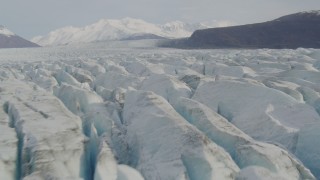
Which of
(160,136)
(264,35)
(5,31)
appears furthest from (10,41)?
(160,136)

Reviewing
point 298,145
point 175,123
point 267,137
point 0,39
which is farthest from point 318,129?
point 0,39

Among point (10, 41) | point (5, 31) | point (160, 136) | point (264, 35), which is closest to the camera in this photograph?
point (160, 136)

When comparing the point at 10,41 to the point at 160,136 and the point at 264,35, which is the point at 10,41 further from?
the point at 160,136

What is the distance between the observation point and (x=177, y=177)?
11.0 feet

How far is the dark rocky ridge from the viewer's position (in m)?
40.1

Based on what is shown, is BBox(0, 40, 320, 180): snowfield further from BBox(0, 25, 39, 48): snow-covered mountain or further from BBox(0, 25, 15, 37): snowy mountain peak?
BBox(0, 25, 15, 37): snowy mountain peak

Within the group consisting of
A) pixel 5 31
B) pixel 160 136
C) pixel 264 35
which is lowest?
pixel 5 31

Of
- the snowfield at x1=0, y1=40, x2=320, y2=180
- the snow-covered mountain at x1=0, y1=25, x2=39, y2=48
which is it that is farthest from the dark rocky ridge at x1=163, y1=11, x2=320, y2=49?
the snow-covered mountain at x1=0, y1=25, x2=39, y2=48

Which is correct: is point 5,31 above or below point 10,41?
above

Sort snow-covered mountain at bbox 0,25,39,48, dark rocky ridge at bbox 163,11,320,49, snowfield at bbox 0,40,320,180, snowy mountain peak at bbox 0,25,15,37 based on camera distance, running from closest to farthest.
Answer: snowfield at bbox 0,40,320,180
dark rocky ridge at bbox 163,11,320,49
snow-covered mountain at bbox 0,25,39,48
snowy mountain peak at bbox 0,25,15,37

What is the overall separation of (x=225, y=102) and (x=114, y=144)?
6.42ft

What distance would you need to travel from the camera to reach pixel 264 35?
42.5 metres

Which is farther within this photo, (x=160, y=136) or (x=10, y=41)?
(x=10, y=41)

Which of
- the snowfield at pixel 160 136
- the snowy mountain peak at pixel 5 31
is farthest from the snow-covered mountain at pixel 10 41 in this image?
the snowfield at pixel 160 136
